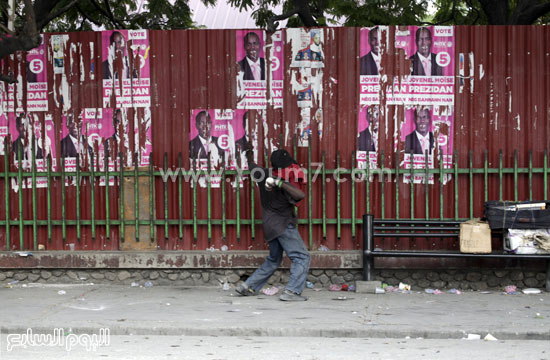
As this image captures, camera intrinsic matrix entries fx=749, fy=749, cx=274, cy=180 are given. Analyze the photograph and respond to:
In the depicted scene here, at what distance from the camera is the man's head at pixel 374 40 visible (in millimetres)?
9461

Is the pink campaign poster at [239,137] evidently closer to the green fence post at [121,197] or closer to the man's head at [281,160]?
the man's head at [281,160]

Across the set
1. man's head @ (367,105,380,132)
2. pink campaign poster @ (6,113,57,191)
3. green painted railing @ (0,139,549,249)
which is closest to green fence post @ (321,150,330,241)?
green painted railing @ (0,139,549,249)

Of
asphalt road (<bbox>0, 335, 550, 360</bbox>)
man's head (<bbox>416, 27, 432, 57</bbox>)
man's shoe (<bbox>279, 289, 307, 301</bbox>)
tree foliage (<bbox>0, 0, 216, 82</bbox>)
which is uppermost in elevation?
tree foliage (<bbox>0, 0, 216, 82</bbox>)

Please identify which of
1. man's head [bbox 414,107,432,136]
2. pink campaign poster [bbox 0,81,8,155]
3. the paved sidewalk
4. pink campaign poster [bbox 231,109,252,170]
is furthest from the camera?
pink campaign poster [bbox 0,81,8,155]

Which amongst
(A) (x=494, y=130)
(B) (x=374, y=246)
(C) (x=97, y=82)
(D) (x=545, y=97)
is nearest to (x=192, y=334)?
(B) (x=374, y=246)

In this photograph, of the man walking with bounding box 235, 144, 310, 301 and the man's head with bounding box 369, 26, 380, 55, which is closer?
the man walking with bounding box 235, 144, 310, 301

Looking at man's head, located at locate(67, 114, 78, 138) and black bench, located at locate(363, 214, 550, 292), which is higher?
man's head, located at locate(67, 114, 78, 138)

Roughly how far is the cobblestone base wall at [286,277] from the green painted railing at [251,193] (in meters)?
0.45

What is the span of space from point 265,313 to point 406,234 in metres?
2.29

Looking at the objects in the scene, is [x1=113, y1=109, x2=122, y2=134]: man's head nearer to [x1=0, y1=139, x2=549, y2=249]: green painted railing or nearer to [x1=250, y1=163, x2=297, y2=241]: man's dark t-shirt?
[x1=0, y1=139, x2=549, y2=249]: green painted railing

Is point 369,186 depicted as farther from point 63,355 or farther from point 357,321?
point 63,355

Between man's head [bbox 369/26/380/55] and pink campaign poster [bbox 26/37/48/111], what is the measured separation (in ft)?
13.8

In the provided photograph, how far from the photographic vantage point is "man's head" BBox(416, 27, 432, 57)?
9.43m

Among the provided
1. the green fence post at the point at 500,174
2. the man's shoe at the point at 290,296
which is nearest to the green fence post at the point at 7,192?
the man's shoe at the point at 290,296
